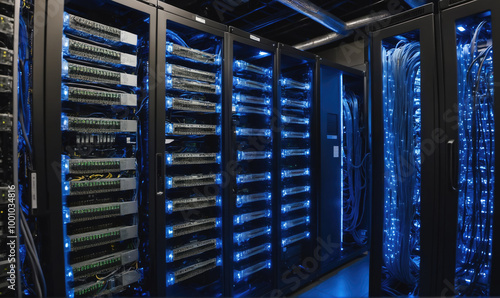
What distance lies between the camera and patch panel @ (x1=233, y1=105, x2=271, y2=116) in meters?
2.50

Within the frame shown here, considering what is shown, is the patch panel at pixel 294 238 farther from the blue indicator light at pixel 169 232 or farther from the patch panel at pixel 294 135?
the blue indicator light at pixel 169 232

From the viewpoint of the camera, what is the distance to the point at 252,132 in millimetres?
2545

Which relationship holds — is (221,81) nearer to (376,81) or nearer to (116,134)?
(116,134)

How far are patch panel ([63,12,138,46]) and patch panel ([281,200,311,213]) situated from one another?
1.91 metres

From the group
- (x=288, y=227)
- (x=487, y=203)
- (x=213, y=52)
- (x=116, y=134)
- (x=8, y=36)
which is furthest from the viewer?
(x=288, y=227)

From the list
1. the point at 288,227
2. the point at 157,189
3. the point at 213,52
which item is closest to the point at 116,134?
the point at 157,189

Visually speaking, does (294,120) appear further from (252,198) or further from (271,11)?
(271,11)

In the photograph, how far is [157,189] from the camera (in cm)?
189

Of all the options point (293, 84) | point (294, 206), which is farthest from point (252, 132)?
point (294, 206)

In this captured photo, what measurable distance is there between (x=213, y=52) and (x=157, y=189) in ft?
4.15

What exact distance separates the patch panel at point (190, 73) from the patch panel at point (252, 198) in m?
1.02

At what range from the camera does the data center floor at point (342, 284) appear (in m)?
2.65

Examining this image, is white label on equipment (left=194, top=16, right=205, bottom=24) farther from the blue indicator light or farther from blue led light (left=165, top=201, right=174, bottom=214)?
the blue indicator light

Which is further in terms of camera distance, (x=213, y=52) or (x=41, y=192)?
Answer: (x=213, y=52)
